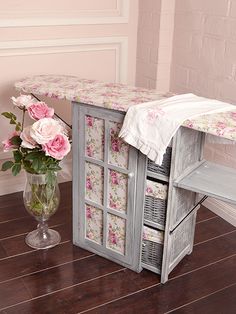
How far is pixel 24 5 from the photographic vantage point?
97.8 inches

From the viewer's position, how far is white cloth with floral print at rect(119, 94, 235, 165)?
65.9 inches

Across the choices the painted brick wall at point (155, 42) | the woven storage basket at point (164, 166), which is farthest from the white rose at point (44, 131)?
the painted brick wall at point (155, 42)

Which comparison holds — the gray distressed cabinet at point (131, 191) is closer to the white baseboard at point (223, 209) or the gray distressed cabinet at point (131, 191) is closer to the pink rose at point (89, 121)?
the pink rose at point (89, 121)

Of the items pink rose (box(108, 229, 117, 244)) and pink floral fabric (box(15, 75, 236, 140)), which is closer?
pink floral fabric (box(15, 75, 236, 140))

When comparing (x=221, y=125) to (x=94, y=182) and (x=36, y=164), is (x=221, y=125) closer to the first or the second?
(x=94, y=182)

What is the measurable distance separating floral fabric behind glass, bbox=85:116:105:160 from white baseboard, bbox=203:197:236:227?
3.06ft

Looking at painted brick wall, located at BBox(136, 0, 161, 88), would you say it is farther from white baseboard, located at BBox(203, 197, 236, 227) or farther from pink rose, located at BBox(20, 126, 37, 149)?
pink rose, located at BBox(20, 126, 37, 149)

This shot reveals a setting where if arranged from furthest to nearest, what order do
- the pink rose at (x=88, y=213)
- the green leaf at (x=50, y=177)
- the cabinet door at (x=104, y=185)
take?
the pink rose at (x=88, y=213) → the green leaf at (x=50, y=177) → the cabinet door at (x=104, y=185)

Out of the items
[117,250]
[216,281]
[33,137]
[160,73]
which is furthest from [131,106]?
[160,73]

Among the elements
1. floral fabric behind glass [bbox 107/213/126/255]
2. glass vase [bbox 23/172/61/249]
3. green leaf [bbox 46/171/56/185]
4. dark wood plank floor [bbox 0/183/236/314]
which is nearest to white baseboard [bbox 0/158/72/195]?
dark wood plank floor [bbox 0/183/236/314]

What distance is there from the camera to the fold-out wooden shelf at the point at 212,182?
1.71m

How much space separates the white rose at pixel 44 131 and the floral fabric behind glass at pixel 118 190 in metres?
0.31

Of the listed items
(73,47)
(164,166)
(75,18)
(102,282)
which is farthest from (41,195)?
(75,18)

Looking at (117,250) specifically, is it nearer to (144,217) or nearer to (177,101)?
(144,217)
